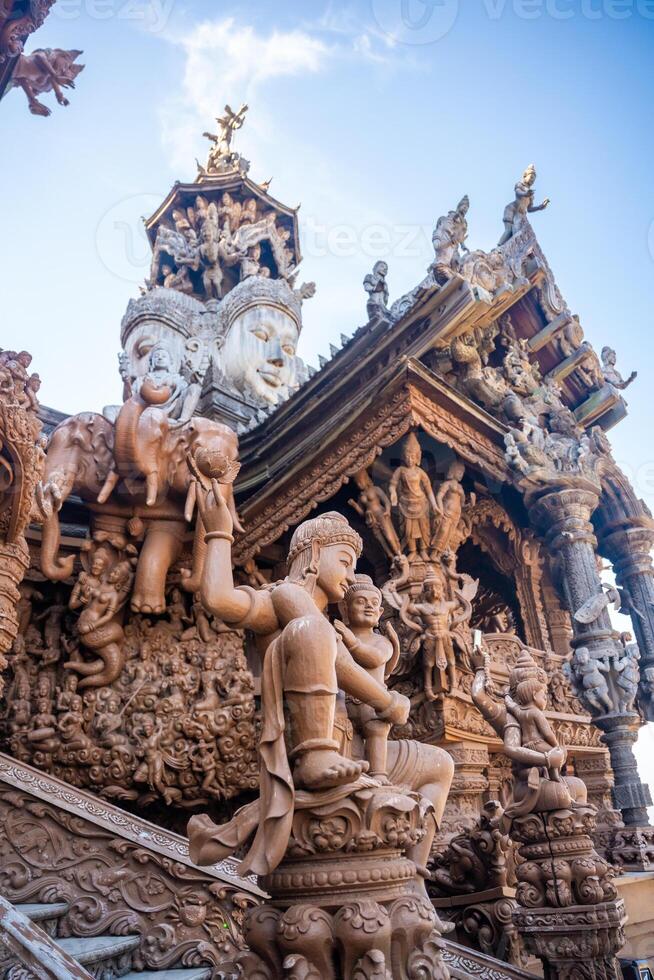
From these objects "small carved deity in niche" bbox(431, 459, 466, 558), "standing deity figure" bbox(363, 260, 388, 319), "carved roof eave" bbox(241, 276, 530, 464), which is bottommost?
"small carved deity in niche" bbox(431, 459, 466, 558)

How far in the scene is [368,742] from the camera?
2898 millimetres

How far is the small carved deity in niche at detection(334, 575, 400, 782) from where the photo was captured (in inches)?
113

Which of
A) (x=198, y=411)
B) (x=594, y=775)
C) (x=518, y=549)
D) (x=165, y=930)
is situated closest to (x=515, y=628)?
(x=518, y=549)

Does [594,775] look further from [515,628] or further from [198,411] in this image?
[198,411]

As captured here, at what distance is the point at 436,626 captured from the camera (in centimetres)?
641

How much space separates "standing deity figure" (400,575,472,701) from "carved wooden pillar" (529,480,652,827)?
1.42m

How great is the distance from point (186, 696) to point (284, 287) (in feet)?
35.0

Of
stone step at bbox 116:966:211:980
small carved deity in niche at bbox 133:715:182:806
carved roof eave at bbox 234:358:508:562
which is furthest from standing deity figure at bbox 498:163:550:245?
stone step at bbox 116:966:211:980

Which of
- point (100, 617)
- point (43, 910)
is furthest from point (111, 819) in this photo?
point (100, 617)

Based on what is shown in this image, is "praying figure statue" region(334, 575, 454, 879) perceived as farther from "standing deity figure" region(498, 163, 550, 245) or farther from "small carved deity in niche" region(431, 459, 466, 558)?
"standing deity figure" region(498, 163, 550, 245)

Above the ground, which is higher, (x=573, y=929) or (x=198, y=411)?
(x=198, y=411)

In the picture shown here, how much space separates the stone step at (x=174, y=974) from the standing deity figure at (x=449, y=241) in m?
6.53

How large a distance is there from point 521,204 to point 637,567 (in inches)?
209

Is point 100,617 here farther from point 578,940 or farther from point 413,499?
point 578,940
